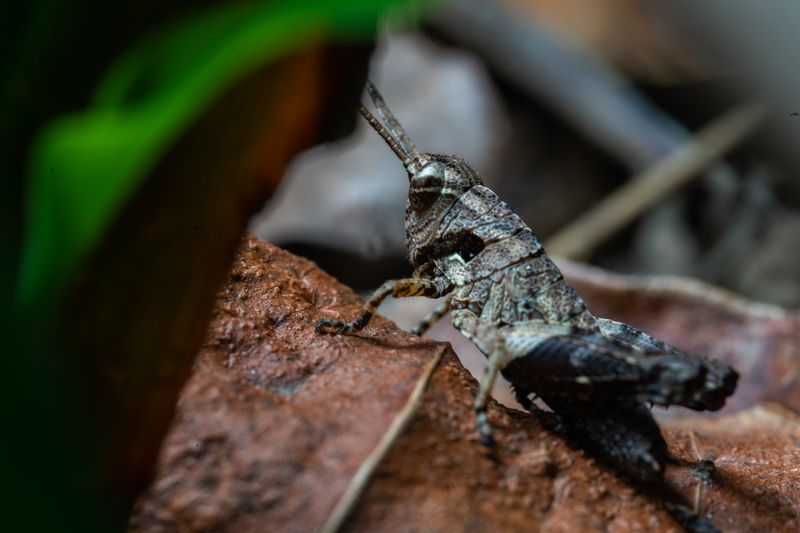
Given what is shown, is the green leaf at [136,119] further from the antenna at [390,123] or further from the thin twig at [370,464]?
the antenna at [390,123]

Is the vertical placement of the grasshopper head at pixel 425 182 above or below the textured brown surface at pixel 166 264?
above

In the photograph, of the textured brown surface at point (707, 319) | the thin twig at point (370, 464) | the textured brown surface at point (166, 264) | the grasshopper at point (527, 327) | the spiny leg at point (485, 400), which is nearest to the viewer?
the textured brown surface at point (166, 264)

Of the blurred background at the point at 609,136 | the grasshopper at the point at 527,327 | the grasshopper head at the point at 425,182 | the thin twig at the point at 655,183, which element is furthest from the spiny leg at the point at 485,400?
the thin twig at the point at 655,183

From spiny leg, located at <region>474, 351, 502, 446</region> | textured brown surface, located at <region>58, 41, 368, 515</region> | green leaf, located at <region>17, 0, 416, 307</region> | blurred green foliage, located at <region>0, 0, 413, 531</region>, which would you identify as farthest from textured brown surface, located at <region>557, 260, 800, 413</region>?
green leaf, located at <region>17, 0, 416, 307</region>

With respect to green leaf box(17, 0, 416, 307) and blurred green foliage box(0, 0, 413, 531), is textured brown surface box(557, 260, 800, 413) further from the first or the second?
green leaf box(17, 0, 416, 307)

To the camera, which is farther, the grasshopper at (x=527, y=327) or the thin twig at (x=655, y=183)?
the thin twig at (x=655, y=183)

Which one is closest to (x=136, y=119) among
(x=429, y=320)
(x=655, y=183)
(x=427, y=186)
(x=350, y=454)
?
(x=350, y=454)

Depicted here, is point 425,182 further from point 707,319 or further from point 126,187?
point 707,319
